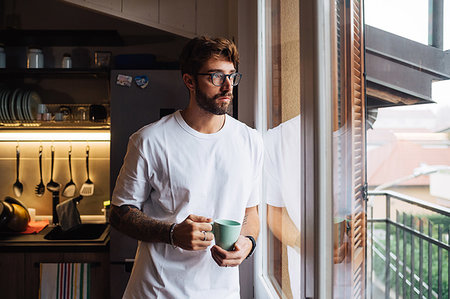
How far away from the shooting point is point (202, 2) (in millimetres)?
2656

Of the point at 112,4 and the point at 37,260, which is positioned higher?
the point at 112,4

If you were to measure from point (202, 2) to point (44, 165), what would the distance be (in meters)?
1.84

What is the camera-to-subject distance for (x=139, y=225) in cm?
130

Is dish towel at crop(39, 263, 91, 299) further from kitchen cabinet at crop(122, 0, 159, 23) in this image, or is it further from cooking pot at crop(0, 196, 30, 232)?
kitchen cabinet at crop(122, 0, 159, 23)

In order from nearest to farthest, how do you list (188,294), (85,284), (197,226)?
(197,226), (188,294), (85,284)

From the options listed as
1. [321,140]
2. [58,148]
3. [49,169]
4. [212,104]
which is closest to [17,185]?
[49,169]

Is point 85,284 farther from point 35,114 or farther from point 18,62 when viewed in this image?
point 18,62

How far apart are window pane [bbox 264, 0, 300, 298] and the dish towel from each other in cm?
126

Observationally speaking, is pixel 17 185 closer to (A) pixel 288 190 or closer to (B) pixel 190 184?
(B) pixel 190 184

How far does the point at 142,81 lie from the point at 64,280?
1.37 metres

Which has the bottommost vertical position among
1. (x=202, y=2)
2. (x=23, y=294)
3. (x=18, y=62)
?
(x=23, y=294)

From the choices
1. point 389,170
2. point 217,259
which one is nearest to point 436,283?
point 389,170

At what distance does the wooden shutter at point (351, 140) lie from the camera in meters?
0.93

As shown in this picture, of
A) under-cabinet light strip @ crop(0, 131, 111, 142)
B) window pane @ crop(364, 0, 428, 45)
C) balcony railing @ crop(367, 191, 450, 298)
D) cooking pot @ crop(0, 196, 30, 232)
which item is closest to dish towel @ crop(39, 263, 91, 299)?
cooking pot @ crop(0, 196, 30, 232)
